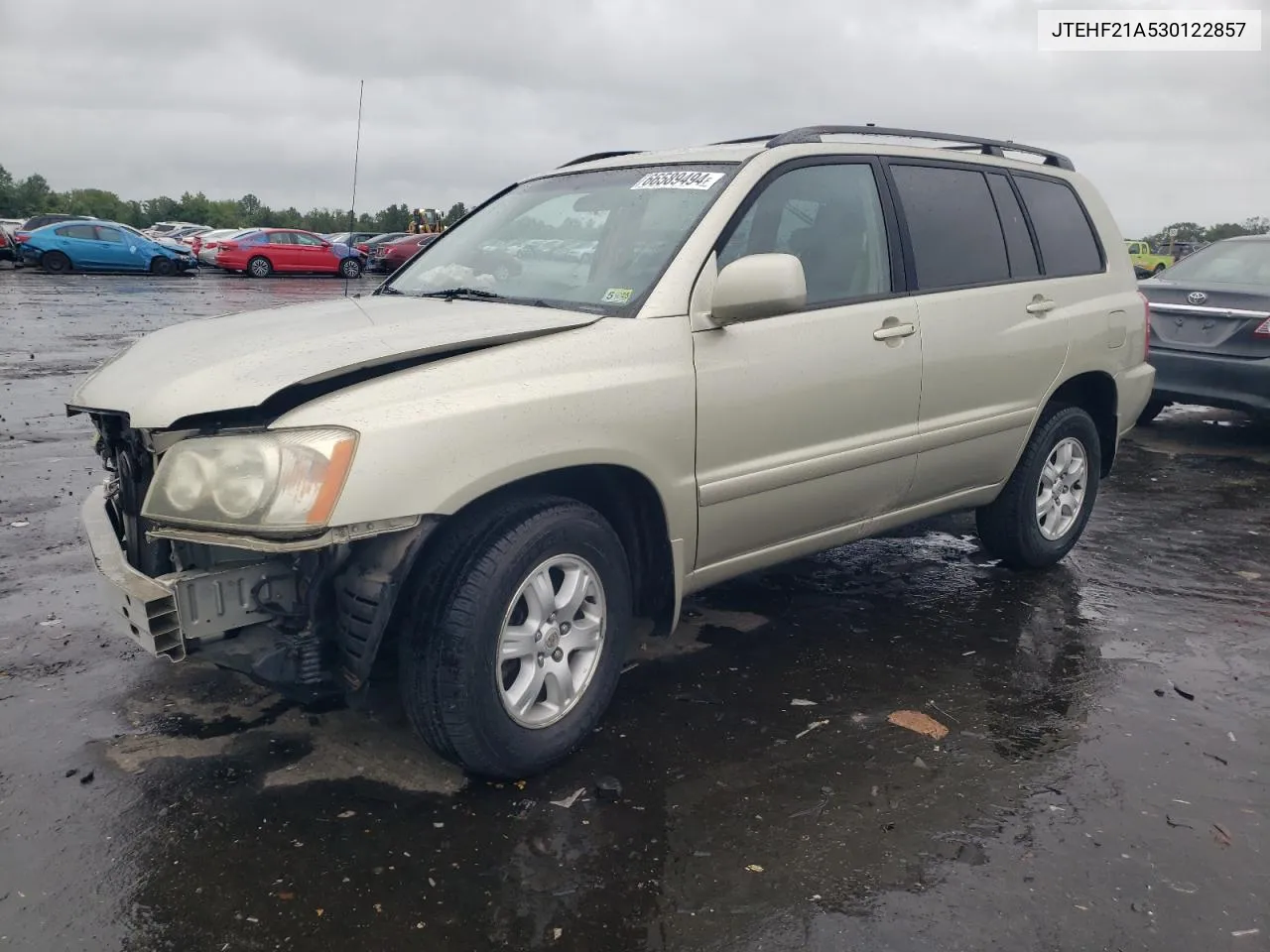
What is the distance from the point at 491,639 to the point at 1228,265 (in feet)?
27.2

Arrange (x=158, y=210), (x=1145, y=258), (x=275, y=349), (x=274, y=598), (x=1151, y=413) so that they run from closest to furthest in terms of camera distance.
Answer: (x=274, y=598)
(x=275, y=349)
(x=1151, y=413)
(x=1145, y=258)
(x=158, y=210)

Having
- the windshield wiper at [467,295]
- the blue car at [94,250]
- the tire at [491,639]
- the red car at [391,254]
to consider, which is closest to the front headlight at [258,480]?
the tire at [491,639]

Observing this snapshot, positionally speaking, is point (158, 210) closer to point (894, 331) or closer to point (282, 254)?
point (282, 254)

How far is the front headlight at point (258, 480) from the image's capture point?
255 centimetres

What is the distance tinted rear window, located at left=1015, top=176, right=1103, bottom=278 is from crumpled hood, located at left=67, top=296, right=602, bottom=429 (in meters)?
2.67

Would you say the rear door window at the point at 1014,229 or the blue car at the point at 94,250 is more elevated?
the blue car at the point at 94,250

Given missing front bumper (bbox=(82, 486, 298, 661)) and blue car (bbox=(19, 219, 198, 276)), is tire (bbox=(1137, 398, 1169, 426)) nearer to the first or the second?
missing front bumper (bbox=(82, 486, 298, 661))

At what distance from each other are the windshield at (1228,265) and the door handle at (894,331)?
5815mm

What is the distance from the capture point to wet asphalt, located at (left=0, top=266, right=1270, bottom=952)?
2.47m

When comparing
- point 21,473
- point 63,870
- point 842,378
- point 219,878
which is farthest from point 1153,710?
point 21,473

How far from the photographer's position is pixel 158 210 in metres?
79.2

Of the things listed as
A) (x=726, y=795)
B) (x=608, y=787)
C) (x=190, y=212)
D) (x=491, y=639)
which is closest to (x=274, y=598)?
(x=491, y=639)

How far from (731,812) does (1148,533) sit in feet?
13.2

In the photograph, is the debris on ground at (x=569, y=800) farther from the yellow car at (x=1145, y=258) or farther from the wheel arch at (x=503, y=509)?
the yellow car at (x=1145, y=258)
